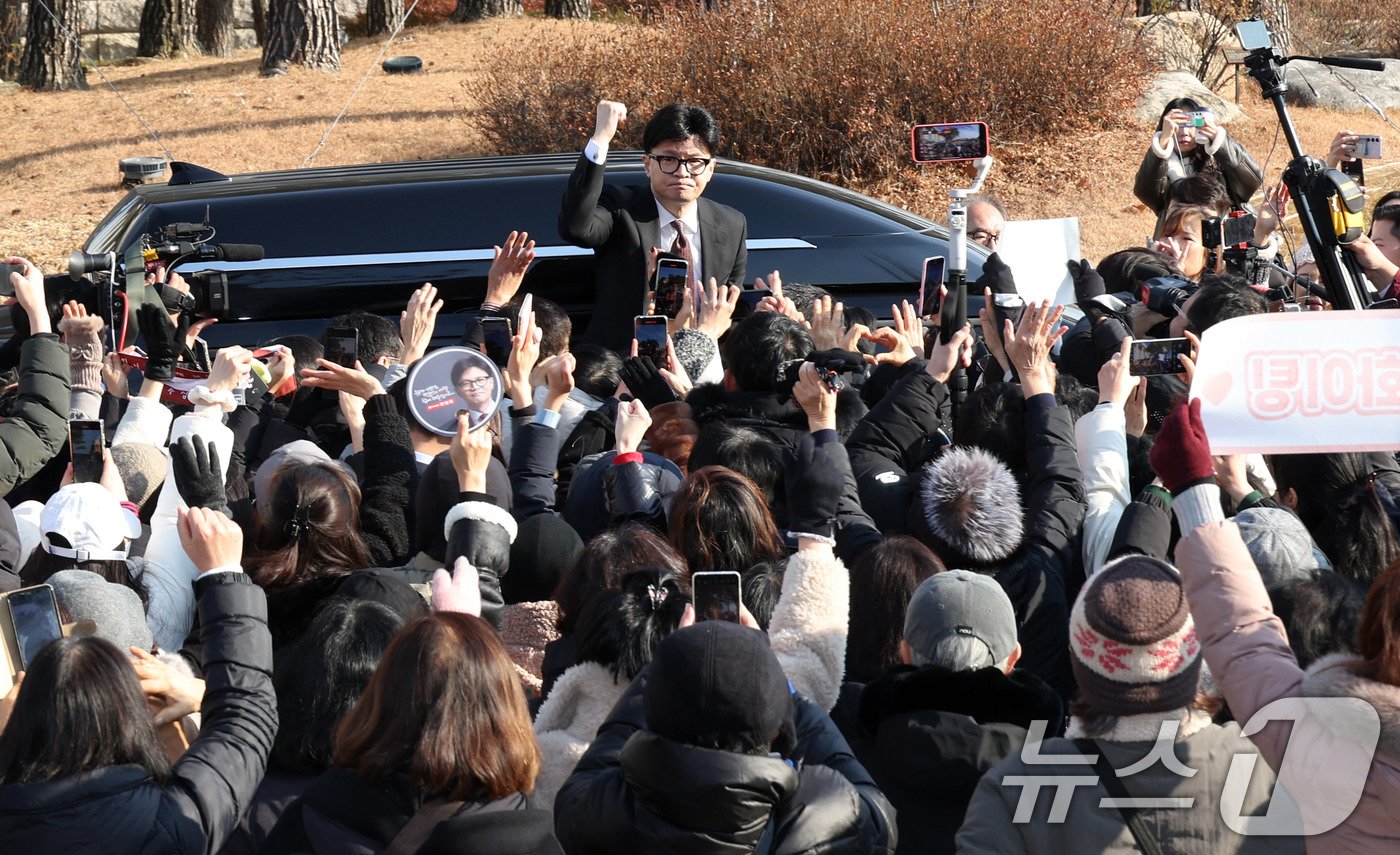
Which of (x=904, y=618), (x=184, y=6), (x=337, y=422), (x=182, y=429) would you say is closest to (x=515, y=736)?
(x=904, y=618)

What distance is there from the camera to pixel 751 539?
3.63 m

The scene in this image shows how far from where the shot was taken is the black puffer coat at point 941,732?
2.89m

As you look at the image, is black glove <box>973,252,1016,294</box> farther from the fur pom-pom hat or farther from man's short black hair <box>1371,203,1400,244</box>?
the fur pom-pom hat

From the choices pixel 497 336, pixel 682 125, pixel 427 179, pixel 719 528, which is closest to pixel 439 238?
pixel 427 179

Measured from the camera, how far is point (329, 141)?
14289 mm

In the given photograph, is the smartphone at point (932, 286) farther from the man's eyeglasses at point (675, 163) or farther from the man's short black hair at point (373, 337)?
the man's short black hair at point (373, 337)

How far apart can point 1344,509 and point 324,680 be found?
2.66 m

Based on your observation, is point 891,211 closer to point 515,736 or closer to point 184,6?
point 515,736

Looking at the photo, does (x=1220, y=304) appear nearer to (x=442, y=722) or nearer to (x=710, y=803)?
(x=710, y=803)

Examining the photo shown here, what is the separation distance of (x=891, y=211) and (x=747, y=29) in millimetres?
6207

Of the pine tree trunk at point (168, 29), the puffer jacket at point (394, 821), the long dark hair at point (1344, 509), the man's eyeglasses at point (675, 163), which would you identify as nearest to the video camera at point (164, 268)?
the man's eyeglasses at point (675, 163)

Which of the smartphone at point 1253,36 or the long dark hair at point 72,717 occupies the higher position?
the smartphone at point 1253,36

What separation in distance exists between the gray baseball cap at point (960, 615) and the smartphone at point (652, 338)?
7.33 ft

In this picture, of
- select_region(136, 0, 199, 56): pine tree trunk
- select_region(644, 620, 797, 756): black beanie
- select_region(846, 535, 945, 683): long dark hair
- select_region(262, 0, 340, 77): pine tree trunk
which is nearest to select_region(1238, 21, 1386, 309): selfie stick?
select_region(846, 535, 945, 683): long dark hair
